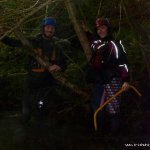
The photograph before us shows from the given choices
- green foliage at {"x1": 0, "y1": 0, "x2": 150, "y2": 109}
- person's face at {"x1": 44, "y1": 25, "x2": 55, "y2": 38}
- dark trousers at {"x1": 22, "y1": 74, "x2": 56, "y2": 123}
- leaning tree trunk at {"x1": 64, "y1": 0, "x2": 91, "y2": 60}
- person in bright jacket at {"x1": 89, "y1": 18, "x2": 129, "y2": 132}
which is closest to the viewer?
person in bright jacket at {"x1": 89, "y1": 18, "x2": 129, "y2": 132}

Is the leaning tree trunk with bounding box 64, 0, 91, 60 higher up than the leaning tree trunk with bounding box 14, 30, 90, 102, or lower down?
higher up

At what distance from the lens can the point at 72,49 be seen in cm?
825

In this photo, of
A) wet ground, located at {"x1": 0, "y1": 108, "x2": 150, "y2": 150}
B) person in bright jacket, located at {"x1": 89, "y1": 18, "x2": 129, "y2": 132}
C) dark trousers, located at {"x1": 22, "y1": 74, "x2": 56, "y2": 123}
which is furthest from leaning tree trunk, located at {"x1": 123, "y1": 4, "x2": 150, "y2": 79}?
dark trousers, located at {"x1": 22, "y1": 74, "x2": 56, "y2": 123}

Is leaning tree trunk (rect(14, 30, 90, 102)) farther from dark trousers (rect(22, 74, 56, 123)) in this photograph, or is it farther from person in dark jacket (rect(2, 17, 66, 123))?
dark trousers (rect(22, 74, 56, 123))

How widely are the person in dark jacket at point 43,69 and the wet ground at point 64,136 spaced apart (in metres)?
0.39

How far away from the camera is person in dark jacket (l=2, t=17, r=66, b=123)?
22.8 ft

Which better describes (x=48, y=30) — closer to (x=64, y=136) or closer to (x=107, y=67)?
(x=107, y=67)

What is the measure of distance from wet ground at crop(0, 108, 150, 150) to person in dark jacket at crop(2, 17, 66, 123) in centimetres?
39

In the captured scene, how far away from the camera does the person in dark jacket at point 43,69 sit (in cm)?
696

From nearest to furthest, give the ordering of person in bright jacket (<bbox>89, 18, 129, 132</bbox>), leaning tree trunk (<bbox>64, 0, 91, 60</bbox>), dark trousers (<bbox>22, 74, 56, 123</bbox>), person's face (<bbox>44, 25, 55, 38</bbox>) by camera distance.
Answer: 1. person in bright jacket (<bbox>89, 18, 129, 132</bbox>)
2. person's face (<bbox>44, 25, 55, 38</bbox>)
3. leaning tree trunk (<bbox>64, 0, 91, 60</bbox>)
4. dark trousers (<bbox>22, 74, 56, 123</bbox>)

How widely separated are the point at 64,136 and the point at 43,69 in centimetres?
145

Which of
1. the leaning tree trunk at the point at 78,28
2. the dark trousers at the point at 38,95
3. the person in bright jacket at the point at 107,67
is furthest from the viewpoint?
the dark trousers at the point at 38,95

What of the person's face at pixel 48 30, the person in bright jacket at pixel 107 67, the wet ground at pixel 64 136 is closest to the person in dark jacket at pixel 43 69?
the person's face at pixel 48 30

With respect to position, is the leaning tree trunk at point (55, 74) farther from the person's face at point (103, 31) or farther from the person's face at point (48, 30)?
the person's face at point (103, 31)
